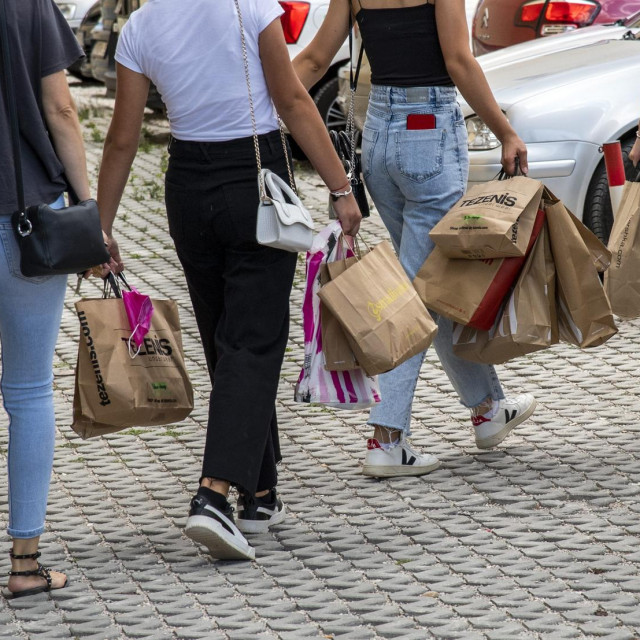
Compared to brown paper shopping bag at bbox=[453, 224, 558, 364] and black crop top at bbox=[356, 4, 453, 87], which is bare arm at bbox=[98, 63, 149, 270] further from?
brown paper shopping bag at bbox=[453, 224, 558, 364]

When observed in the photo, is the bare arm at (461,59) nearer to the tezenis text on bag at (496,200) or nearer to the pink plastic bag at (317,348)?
the tezenis text on bag at (496,200)

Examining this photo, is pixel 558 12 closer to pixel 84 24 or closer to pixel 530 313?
pixel 530 313

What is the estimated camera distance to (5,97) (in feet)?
11.6

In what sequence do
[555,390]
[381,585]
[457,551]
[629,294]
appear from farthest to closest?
[555,390], [629,294], [457,551], [381,585]

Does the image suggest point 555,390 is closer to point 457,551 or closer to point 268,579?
point 457,551

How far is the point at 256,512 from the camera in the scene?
426cm

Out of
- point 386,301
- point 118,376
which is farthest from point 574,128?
point 118,376

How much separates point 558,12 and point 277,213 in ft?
21.9

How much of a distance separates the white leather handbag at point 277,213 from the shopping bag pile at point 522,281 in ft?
2.61

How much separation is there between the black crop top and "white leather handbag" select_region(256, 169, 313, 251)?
0.92m

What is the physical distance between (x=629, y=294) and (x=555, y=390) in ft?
3.01

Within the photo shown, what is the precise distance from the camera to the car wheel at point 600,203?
7266mm

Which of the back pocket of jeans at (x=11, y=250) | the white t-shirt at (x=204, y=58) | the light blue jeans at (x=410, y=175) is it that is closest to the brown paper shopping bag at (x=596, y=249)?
the light blue jeans at (x=410, y=175)

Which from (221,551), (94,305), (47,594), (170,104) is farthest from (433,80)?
(47,594)
